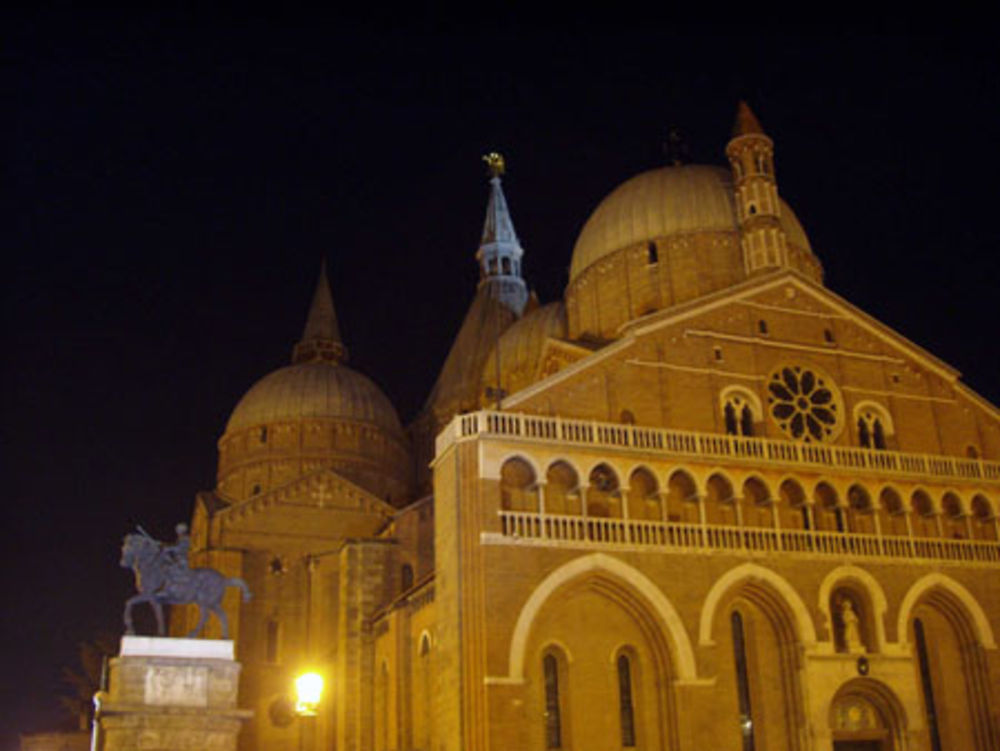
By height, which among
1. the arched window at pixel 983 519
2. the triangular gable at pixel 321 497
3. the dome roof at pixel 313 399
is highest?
the dome roof at pixel 313 399

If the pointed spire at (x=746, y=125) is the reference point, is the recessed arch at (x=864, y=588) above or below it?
below

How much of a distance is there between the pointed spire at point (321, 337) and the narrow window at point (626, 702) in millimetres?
29108

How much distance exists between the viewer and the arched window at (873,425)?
32.5 meters

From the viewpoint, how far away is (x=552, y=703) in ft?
86.2

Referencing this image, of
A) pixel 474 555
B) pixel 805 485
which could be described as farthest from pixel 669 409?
pixel 474 555

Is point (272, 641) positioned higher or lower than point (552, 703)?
higher

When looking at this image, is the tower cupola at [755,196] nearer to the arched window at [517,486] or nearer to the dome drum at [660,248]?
the dome drum at [660,248]

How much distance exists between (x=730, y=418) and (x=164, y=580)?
16541mm

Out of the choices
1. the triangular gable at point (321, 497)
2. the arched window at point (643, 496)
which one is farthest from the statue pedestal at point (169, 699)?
the triangular gable at point (321, 497)

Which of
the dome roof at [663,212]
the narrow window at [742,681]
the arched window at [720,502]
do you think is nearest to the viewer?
the narrow window at [742,681]

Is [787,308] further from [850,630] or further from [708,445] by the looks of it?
[850,630]

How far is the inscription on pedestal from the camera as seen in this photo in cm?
1941

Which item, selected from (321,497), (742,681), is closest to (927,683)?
(742,681)

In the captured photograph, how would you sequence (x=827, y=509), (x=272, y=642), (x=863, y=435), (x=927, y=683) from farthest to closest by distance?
(x=272, y=642), (x=863, y=435), (x=827, y=509), (x=927, y=683)
